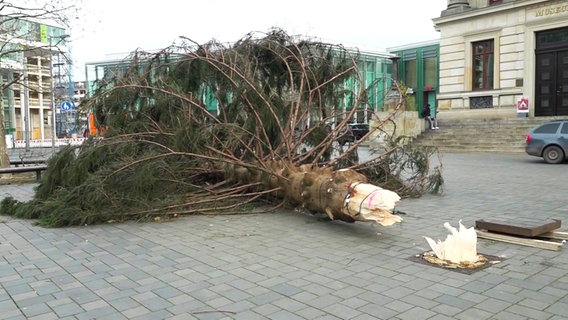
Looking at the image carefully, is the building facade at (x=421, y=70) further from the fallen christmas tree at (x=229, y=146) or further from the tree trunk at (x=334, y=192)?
the tree trunk at (x=334, y=192)

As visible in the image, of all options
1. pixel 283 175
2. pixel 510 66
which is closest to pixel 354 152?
pixel 283 175

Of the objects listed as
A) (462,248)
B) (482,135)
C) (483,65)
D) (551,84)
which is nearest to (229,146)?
(462,248)

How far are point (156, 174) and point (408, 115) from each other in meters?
23.2

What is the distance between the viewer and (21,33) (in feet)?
53.0

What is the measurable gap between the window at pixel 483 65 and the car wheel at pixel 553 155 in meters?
13.2

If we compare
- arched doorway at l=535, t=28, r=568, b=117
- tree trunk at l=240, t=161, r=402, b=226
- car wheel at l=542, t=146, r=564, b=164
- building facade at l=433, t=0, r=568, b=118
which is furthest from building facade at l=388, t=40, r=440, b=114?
tree trunk at l=240, t=161, r=402, b=226

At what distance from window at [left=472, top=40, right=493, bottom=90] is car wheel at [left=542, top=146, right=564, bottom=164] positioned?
13221 mm

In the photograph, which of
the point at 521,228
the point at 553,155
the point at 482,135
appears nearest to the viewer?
the point at 521,228

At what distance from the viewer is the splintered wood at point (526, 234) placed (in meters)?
5.82

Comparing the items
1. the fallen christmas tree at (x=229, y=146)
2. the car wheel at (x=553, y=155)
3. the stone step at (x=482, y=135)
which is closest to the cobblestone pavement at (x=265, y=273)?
the fallen christmas tree at (x=229, y=146)

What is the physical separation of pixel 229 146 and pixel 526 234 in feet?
15.3

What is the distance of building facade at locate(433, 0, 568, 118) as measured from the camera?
2716cm

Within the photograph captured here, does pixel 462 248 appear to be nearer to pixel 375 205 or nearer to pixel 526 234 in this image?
pixel 375 205

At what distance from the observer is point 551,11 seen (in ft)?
88.1
